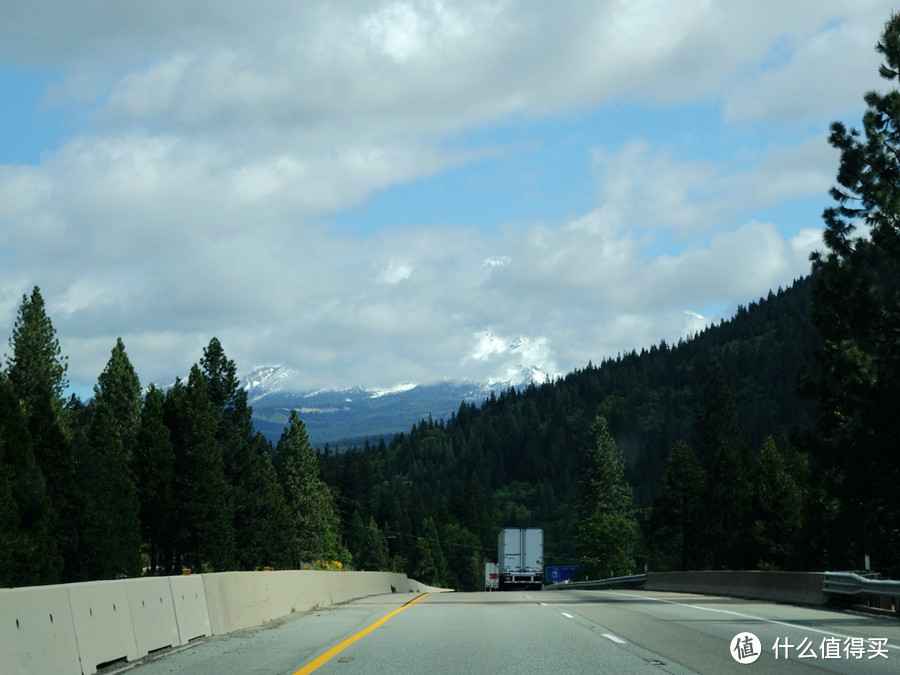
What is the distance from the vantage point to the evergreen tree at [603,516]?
133625 mm

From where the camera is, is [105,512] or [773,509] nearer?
[105,512]

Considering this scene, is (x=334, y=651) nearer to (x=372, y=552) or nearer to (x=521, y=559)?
(x=521, y=559)

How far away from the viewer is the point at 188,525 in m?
69.9

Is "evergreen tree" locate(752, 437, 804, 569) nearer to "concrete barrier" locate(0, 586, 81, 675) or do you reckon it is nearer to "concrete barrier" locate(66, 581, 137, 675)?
"concrete barrier" locate(66, 581, 137, 675)

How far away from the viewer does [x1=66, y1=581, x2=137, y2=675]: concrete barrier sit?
10.7 meters

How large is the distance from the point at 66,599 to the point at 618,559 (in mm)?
126473

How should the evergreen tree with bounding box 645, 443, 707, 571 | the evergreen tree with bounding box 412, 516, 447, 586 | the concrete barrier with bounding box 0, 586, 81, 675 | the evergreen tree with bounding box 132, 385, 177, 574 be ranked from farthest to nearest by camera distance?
the evergreen tree with bounding box 412, 516, 447, 586, the evergreen tree with bounding box 645, 443, 707, 571, the evergreen tree with bounding box 132, 385, 177, 574, the concrete barrier with bounding box 0, 586, 81, 675

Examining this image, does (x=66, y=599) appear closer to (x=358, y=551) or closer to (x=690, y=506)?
(x=690, y=506)

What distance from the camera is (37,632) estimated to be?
9500mm

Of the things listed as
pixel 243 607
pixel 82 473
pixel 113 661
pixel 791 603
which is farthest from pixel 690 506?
pixel 113 661

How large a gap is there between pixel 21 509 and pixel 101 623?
40.0 meters

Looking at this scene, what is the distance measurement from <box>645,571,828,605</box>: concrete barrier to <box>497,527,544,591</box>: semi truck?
2529 centimetres

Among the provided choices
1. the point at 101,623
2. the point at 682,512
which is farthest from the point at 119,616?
the point at 682,512

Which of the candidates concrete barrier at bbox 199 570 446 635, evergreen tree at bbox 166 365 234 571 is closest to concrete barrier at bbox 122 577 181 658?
concrete barrier at bbox 199 570 446 635
